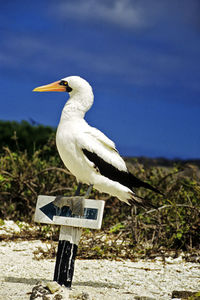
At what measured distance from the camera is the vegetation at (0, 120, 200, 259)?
5.71 m

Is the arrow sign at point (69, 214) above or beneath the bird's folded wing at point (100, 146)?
beneath

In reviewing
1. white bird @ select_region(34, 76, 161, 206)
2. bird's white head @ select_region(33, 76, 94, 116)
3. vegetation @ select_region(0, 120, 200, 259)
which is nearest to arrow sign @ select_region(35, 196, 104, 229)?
white bird @ select_region(34, 76, 161, 206)

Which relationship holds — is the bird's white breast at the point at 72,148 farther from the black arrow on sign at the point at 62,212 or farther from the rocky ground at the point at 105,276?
the rocky ground at the point at 105,276

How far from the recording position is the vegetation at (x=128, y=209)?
5.71 meters

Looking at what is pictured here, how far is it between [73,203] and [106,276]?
1.21 metres

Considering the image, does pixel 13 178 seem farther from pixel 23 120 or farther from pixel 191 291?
pixel 23 120

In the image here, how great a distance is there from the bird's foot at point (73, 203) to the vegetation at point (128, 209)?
5.03 feet

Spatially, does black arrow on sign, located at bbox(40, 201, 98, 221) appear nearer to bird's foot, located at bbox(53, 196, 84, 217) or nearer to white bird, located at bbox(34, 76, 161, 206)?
bird's foot, located at bbox(53, 196, 84, 217)

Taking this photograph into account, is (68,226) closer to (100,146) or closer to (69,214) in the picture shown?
(69,214)

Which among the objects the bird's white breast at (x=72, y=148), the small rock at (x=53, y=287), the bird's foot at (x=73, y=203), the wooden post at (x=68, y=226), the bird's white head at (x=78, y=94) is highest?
the bird's white head at (x=78, y=94)

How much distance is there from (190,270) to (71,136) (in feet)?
7.78

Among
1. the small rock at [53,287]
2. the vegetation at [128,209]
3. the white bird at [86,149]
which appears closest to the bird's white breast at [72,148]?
the white bird at [86,149]

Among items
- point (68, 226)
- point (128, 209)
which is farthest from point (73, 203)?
point (128, 209)

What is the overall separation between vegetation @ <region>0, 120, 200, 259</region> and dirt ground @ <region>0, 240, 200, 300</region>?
12.2 inches
